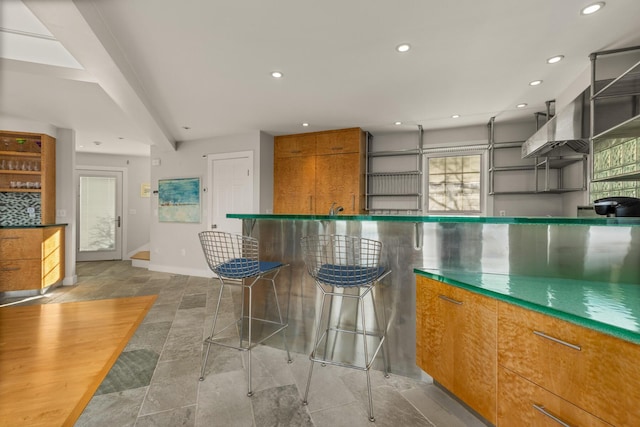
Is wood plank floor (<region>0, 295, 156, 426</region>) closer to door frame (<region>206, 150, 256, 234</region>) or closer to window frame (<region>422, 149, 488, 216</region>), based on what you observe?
door frame (<region>206, 150, 256, 234</region>)

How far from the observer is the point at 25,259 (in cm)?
394

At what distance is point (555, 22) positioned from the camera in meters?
2.03

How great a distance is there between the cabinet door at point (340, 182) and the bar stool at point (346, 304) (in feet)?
7.94

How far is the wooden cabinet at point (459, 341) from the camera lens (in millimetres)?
1353

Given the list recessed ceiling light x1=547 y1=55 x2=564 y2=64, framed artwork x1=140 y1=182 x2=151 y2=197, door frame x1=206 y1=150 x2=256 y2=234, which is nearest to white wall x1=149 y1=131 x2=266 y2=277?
door frame x1=206 y1=150 x2=256 y2=234

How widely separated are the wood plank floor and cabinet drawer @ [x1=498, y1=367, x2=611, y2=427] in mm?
2313

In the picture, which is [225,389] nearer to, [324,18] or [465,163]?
[324,18]

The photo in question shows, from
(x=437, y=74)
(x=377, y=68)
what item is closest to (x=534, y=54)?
(x=437, y=74)

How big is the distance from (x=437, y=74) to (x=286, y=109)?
75.8 inches

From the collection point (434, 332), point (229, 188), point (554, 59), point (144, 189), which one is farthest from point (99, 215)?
point (554, 59)

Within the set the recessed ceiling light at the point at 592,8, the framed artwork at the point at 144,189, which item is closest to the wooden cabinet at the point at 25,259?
the framed artwork at the point at 144,189

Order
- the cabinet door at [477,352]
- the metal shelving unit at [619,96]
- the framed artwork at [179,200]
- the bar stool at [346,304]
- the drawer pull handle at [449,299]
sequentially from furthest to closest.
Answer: the framed artwork at [179,200] → the metal shelving unit at [619,96] → the bar stool at [346,304] → the drawer pull handle at [449,299] → the cabinet door at [477,352]

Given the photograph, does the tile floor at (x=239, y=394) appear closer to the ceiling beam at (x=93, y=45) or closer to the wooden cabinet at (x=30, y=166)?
the ceiling beam at (x=93, y=45)

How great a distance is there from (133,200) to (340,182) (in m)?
5.52
